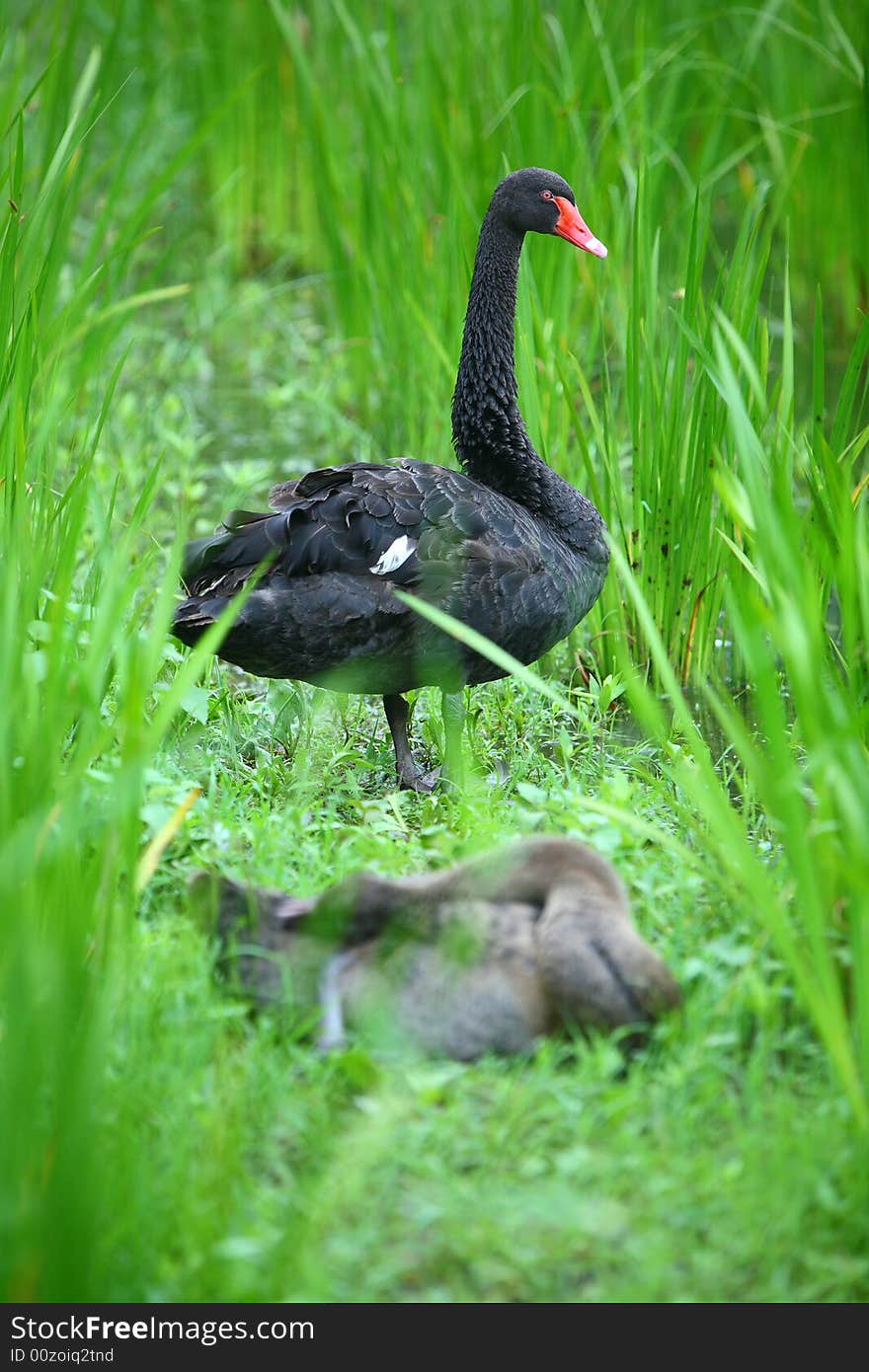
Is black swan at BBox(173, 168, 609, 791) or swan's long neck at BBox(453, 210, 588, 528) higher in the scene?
swan's long neck at BBox(453, 210, 588, 528)

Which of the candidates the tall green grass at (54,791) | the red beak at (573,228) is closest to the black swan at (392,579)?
the tall green grass at (54,791)

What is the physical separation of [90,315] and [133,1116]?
6.68 feet

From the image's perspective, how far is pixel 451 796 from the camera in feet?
13.1

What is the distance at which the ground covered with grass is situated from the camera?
219cm

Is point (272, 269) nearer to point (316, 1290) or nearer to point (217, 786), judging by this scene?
point (217, 786)

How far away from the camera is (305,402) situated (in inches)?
292

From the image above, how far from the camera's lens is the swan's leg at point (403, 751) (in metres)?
4.16

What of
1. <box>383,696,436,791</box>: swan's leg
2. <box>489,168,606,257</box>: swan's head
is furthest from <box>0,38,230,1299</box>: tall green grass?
<box>489,168,606,257</box>: swan's head

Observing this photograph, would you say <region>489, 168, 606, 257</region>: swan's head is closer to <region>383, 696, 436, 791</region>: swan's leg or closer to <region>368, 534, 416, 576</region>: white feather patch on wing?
<region>368, 534, 416, 576</region>: white feather patch on wing

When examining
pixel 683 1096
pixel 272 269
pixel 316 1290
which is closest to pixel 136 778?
pixel 316 1290

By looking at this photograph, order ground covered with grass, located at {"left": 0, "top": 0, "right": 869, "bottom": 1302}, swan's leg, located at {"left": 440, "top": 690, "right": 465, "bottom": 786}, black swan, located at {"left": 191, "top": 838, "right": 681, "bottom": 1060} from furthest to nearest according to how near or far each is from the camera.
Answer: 1. swan's leg, located at {"left": 440, "top": 690, "right": 465, "bottom": 786}
2. black swan, located at {"left": 191, "top": 838, "right": 681, "bottom": 1060}
3. ground covered with grass, located at {"left": 0, "top": 0, "right": 869, "bottom": 1302}

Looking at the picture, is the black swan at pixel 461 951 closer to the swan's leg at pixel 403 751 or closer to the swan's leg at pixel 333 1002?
the swan's leg at pixel 333 1002

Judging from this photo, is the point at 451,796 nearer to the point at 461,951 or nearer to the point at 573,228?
the point at 461,951
